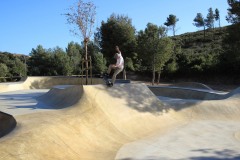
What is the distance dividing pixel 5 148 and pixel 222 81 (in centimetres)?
3978

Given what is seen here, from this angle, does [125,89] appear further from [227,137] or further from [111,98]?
[227,137]

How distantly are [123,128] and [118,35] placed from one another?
2984 centimetres

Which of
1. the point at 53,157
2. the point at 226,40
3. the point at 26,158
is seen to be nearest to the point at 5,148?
the point at 26,158

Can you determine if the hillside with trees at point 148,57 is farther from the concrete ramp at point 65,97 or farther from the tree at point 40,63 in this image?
the concrete ramp at point 65,97

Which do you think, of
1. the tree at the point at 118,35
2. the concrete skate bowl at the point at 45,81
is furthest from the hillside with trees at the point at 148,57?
the concrete skate bowl at the point at 45,81

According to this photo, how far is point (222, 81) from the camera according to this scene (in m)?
42.8

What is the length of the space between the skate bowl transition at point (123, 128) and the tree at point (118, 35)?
24.6 metres

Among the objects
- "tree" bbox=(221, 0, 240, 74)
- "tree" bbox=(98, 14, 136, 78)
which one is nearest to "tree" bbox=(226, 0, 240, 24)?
"tree" bbox=(221, 0, 240, 74)

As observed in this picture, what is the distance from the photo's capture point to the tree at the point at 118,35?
40.1m

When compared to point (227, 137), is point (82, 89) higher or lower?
higher

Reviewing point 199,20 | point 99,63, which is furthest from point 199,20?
point 99,63

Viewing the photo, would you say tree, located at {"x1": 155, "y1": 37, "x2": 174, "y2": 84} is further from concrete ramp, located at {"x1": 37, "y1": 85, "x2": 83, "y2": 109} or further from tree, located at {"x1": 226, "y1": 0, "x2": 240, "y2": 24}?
concrete ramp, located at {"x1": 37, "y1": 85, "x2": 83, "y2": 109}

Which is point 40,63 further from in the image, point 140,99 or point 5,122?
point 5,122

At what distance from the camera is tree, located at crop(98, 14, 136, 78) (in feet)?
131
